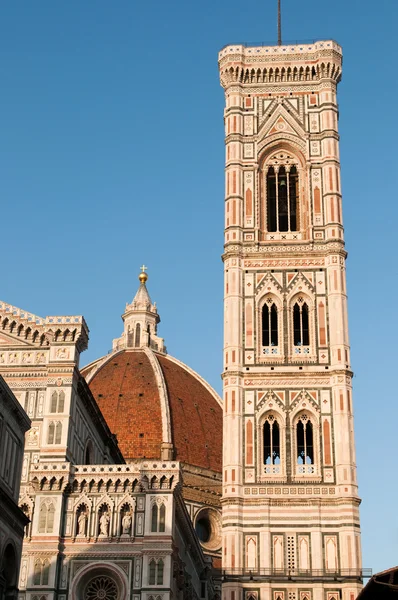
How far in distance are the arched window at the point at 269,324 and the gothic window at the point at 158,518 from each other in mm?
7333

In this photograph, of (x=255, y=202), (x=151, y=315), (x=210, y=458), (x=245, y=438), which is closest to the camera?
(x=245, y=438)

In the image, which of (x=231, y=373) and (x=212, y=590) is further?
(x=212, y=590)

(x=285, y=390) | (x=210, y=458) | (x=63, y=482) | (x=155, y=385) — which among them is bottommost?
(x=63, y=482)

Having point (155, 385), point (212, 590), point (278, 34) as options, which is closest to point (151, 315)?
point (155, 385)

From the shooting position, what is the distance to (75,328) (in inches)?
1496

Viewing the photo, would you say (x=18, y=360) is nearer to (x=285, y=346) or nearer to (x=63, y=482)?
(x=63, y=482)

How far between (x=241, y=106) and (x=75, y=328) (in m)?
12.3

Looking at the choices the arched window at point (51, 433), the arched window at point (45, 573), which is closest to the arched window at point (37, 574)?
the arched window at point (45, 573)

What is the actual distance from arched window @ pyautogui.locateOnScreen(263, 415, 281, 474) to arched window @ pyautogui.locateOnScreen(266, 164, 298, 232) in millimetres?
8203

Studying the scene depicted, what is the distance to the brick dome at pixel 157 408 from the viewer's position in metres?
67.2

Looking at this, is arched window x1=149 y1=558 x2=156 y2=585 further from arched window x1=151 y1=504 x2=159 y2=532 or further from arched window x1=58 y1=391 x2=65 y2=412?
arched window x1=58 y1=391 x2=65 y2=412

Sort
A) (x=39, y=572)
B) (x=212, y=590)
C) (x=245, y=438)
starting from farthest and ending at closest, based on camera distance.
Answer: (x=212, y=590)
(x=245, y=438)
(x=39, y=572)

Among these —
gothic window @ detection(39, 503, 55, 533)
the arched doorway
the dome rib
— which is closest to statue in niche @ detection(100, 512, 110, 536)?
the arched doorway

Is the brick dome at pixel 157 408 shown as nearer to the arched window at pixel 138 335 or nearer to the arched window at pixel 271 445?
the arched window at pixel 138 335
